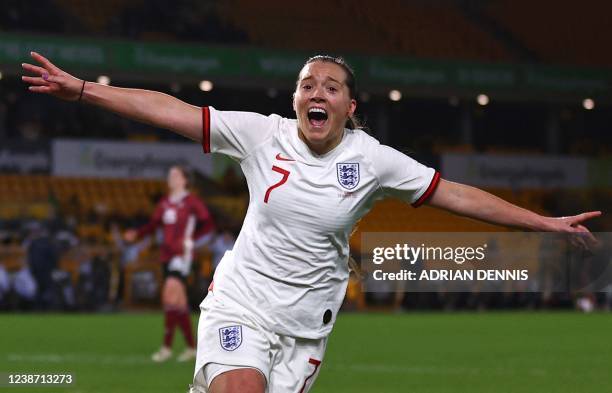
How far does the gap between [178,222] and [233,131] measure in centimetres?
829

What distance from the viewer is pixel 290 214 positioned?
17.6 feet

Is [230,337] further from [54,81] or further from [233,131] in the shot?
[54,81]

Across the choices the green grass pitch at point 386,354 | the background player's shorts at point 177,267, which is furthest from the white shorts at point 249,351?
the background player's shorts at point 177,267

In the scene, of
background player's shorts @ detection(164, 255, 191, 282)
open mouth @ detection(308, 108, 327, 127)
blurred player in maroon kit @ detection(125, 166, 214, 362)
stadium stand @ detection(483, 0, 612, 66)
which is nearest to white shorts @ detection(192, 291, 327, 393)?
open mouth @ detection(308, 108, 327, 127)

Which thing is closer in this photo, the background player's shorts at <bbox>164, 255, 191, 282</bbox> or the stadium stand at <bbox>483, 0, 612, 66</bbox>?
the background player's shorts at <bbox>164, 255, 191, 282</bbox>

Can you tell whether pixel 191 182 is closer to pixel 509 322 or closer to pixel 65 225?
pixel 509 322

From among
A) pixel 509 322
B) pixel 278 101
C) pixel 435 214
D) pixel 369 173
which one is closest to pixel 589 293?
pixel 435 214

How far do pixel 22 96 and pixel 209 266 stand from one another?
357 inches

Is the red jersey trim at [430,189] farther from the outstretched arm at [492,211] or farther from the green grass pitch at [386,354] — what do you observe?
the green grass pitch at [386,354]

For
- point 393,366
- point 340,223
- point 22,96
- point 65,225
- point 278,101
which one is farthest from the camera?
point 278,101

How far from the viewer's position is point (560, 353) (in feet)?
47.9

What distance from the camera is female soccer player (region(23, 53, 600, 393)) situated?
5344 millimetres

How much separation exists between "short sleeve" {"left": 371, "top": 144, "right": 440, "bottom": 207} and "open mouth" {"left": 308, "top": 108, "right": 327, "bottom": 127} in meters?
0.32

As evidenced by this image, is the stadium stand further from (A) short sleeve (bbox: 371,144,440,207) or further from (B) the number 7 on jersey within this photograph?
(B) the number 7 on jersey
